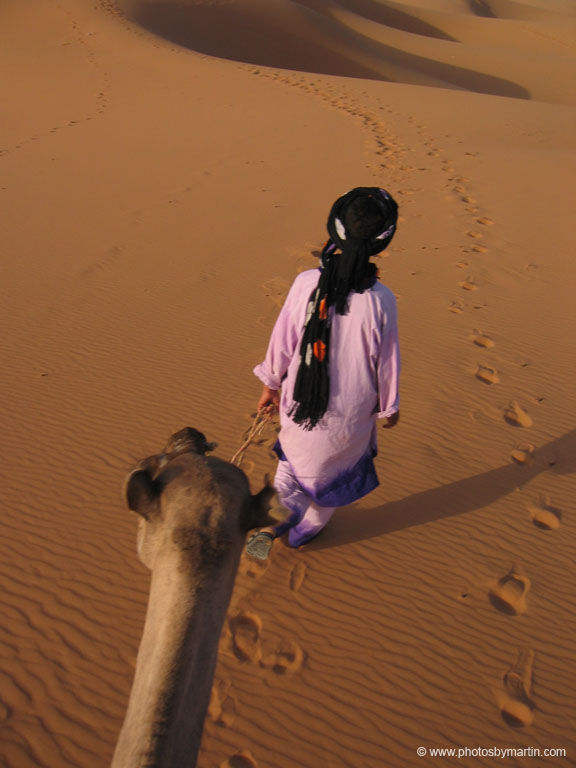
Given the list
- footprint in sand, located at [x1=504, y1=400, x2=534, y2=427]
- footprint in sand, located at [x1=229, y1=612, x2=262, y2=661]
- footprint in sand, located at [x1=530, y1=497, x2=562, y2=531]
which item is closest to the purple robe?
footprint in sand, located at [x1=229, y1=612, x2=262, y2=661]

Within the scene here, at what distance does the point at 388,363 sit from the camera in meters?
2.76

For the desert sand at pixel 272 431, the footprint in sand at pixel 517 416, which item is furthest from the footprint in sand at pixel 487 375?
the footprint in sand at pixel 517 416

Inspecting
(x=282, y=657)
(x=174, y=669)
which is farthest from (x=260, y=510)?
(x=282, y=657)

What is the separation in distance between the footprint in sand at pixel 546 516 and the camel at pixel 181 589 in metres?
3.30

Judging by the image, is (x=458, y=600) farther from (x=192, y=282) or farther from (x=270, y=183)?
(x=270, y=183)

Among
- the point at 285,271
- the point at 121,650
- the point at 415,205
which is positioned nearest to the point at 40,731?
the point at 121,650

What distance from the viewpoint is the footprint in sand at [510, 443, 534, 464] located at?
186 inches

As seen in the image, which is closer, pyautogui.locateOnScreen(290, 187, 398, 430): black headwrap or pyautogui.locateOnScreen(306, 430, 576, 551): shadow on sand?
pyautogui.locateOnScreen(290, 187, 398, 430): black headwrap

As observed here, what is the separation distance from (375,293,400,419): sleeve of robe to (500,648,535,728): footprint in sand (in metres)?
1.63

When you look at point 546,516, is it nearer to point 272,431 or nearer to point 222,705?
point 272,431

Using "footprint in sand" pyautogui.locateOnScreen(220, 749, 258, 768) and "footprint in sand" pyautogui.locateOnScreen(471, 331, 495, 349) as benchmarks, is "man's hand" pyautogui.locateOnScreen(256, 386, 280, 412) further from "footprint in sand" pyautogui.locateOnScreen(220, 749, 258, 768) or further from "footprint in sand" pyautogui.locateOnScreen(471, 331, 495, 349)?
"footprint in sand" pyautogui.locateOnScreen(471, 331, 495, 349)

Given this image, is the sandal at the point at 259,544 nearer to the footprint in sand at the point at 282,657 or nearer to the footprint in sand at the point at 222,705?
the footprint in sand at the point at 282,657

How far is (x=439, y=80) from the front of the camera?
104ft

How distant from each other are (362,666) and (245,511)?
2.15 metres
